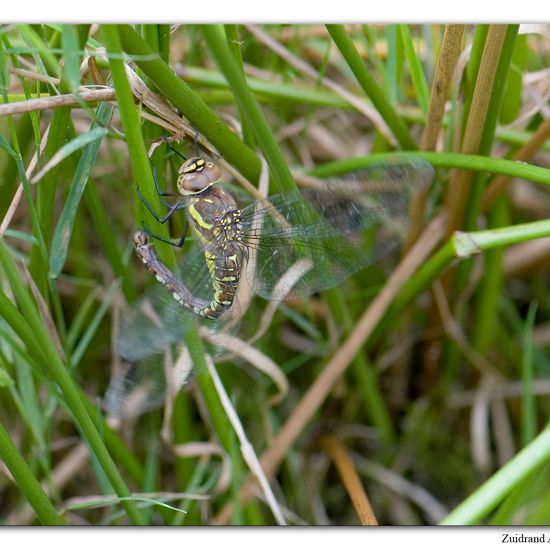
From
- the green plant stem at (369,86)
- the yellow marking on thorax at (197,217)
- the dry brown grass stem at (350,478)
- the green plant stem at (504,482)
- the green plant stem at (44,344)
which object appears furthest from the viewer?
the dry brown grass stem at (350,478)

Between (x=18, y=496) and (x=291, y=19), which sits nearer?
(x=291, y=19)

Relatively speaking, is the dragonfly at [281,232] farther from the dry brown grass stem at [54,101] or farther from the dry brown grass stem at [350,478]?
the dry brown grass stem at [350,478]

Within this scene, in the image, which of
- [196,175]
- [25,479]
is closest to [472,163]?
[196,175]

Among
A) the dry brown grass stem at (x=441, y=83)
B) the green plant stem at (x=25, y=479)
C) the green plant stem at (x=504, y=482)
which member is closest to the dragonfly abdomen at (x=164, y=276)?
the green plant stem at (x=25, y=479)

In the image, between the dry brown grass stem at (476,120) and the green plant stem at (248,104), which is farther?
the dry brown grass stem at (476,120)

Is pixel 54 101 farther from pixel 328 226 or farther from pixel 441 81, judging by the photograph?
pixel 441 81

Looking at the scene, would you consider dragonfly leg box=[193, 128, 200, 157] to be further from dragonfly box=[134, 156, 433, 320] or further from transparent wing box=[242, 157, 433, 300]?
transparent wing box=[242, 157, 433, 300]

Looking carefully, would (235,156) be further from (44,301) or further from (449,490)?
(449,490)

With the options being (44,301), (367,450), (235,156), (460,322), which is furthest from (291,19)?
(367,450)
